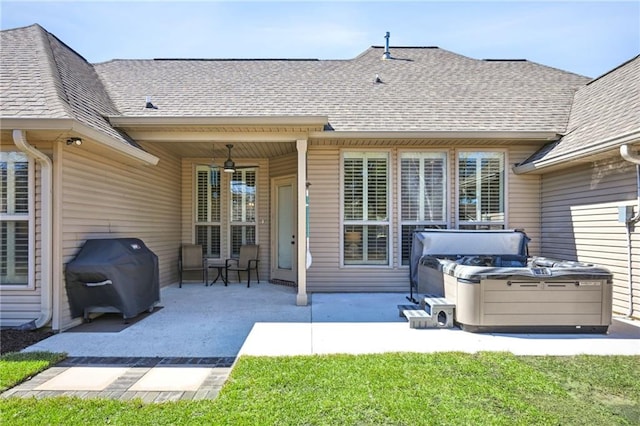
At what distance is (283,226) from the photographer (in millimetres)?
7801

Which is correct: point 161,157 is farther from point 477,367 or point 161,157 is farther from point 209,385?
point 477,367

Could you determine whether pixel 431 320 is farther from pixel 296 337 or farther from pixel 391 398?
pixel 391 398

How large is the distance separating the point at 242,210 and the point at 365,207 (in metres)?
2.89

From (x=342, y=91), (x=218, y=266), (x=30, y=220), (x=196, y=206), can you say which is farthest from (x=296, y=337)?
(x=342, y=91)

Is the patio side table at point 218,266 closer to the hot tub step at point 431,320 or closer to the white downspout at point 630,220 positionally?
the hot tub step at point 431,320

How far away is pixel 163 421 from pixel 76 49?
25.4 feet

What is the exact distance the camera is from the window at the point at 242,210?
802cm

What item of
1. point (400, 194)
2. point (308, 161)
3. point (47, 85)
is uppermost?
point (47, 85)

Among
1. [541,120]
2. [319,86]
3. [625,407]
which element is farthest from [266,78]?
[625,407]

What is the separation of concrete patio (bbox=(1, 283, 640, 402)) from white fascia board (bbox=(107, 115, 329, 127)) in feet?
9.22

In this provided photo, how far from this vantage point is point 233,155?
776cm


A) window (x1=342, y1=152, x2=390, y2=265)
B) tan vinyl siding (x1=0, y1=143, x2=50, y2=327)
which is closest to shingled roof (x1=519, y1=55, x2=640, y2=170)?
window (x1=342, y1=152, x2=390, y2=265)

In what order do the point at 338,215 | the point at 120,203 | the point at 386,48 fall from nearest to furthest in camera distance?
the point at 120,203, the point at 338,215, the point at 386,48

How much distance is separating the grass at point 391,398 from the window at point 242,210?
4.93 m
